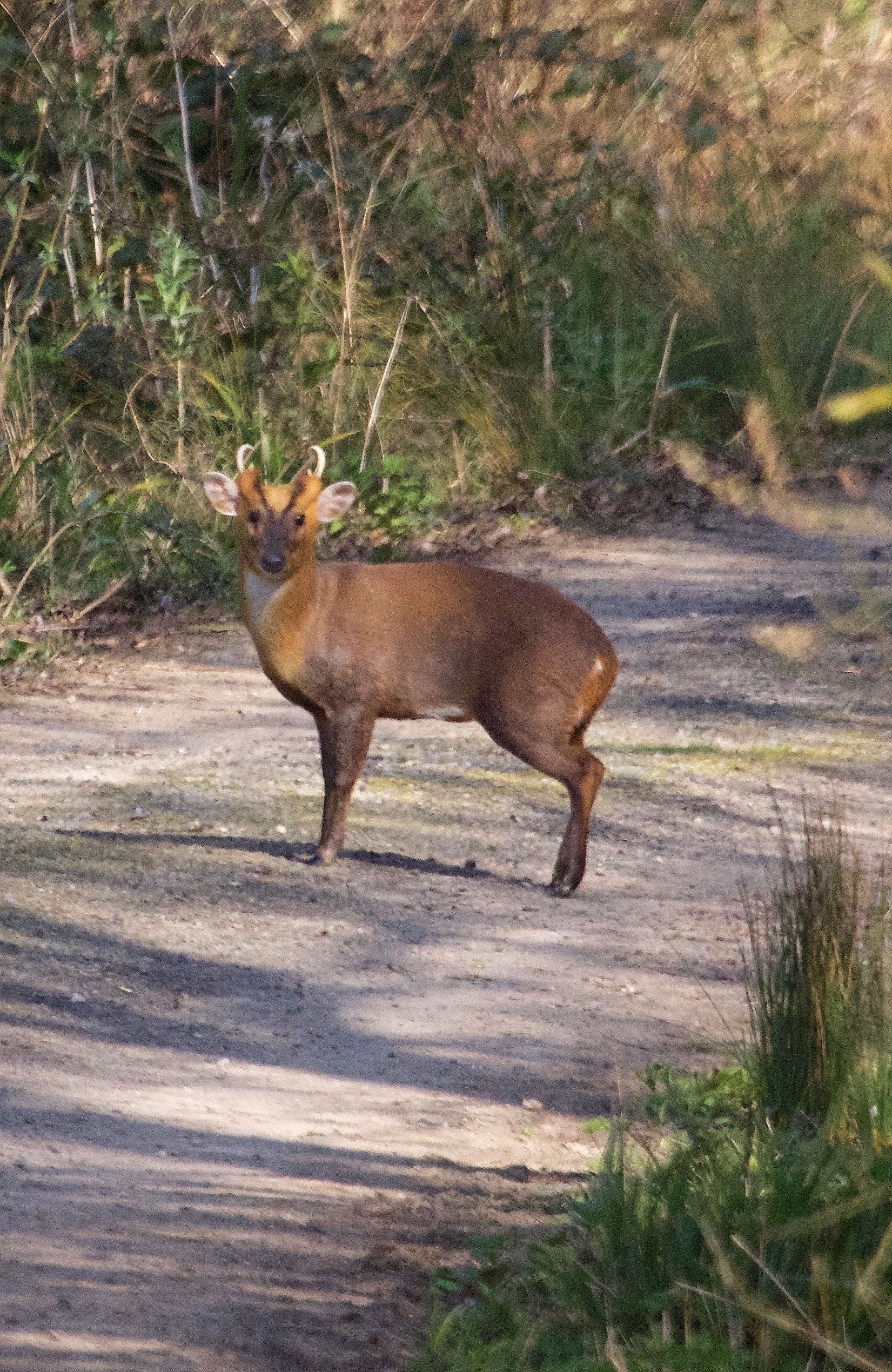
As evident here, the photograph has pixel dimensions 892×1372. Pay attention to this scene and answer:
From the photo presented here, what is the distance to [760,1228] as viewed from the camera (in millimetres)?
3137

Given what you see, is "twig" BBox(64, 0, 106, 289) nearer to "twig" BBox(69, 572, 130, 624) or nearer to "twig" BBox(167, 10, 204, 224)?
"twig" BBox(167, 10, 204, 224)

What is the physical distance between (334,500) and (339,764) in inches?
32.3

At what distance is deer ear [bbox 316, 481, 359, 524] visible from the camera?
6.01 meters

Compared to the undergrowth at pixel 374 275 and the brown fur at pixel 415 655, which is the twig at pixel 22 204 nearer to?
the undergrowth at pixel 374 275

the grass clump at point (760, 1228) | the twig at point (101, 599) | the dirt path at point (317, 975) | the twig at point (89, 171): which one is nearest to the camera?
the grass clump at point (760, 1228)

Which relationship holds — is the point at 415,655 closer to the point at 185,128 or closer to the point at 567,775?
the point at 567,775

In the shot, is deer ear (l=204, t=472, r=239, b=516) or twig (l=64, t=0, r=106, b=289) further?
twig (l=64, t=0, r=106, b=289)

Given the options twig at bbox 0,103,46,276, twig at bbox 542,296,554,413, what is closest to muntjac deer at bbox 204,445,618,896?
twig at bbox 0,103,46,276

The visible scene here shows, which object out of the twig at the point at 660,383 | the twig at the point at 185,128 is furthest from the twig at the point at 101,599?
the twig at the point at 660,383

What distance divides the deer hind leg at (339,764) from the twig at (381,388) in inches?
183

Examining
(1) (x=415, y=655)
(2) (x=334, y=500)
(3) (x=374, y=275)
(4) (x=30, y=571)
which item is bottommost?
(4) (x=30, y=571)

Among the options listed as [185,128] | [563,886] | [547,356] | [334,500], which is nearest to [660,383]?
[547,356]

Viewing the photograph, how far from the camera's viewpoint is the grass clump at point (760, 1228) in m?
2.97

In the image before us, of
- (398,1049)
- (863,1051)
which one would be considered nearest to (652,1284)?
(863,1051)
